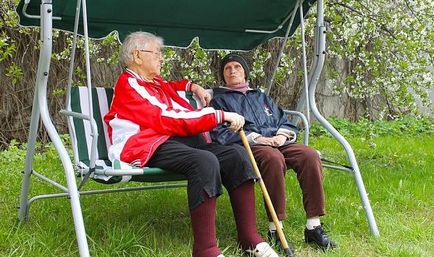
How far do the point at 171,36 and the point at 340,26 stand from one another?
5.97 ft

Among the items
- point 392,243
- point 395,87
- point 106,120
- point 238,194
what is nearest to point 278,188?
point 238,194

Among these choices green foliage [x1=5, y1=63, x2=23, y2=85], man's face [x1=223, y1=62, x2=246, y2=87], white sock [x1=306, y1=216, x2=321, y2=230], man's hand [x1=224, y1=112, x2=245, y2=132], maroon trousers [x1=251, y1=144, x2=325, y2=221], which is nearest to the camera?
man's hand [x1=224, y1=112, x2=245, y2=132]

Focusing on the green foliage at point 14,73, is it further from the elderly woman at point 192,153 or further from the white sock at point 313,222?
the white sock at point 313,222

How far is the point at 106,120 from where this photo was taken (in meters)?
3.36

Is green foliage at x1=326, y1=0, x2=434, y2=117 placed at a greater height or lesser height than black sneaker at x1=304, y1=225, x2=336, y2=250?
greater

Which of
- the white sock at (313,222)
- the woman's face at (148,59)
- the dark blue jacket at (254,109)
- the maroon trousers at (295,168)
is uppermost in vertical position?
the woman's face at (148,59)

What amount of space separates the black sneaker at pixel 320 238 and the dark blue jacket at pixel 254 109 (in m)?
0.61

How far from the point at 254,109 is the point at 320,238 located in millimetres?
868

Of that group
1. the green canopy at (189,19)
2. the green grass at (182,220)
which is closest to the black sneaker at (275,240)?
the green grass at (182,220)

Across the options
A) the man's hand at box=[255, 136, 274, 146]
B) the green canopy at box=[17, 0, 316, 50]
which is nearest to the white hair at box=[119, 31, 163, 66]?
the green canopy at box=[17, 0, 316, 50]

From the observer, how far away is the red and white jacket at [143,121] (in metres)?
3.06

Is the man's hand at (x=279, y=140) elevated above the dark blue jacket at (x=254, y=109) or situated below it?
below

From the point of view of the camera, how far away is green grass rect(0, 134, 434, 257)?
3229mm

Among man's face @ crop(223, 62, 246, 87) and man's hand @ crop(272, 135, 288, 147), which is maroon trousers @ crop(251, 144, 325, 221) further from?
man's face @ crop(223, 62, 246, 87)
